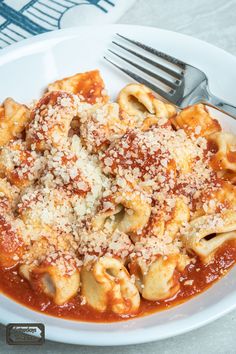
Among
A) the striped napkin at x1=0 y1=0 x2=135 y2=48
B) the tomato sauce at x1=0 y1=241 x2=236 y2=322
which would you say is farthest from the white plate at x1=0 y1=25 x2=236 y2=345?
the tomato sauce at x1=0 y1=241 x2=236 y2=322

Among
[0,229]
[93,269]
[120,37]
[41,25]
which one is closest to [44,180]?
[0,229]

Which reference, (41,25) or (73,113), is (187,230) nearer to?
(73,113)
